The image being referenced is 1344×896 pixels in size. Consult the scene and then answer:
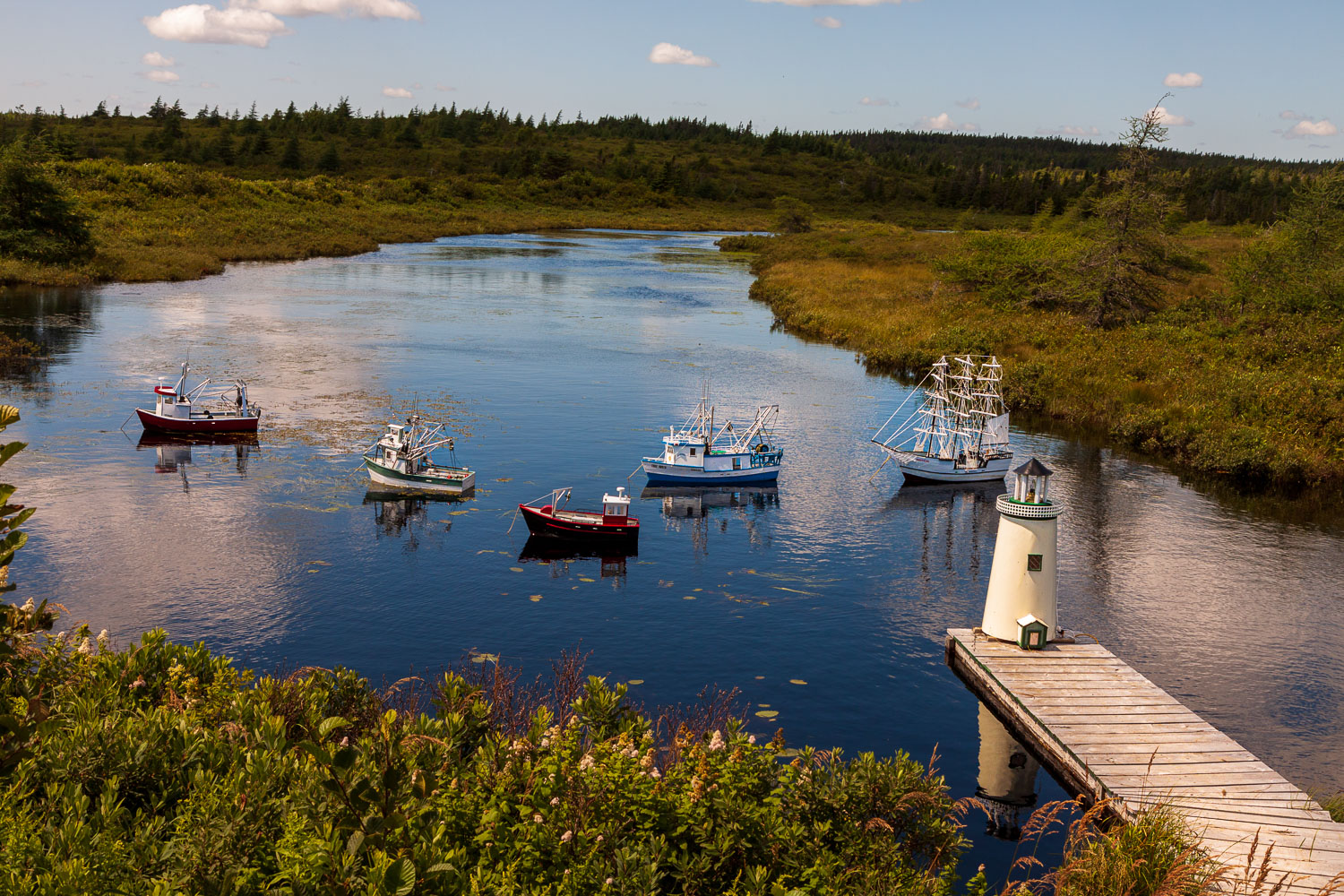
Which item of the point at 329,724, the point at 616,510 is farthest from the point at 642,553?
the point at 329,724

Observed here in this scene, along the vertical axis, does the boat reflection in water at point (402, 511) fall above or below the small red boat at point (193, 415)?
below

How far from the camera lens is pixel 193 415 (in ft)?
177

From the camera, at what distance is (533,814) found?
1439cm

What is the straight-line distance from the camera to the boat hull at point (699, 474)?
50.2 metres

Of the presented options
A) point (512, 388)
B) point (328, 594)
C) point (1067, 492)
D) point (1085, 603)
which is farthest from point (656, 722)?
point (512, 388)

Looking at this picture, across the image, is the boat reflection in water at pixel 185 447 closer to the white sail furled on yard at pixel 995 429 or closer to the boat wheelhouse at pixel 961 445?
the boat wheelhouse at pixel 961 445

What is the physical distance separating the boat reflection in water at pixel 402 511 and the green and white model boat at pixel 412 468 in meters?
0.38

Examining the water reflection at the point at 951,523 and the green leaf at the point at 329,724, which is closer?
the green leaf at the point at 329,724

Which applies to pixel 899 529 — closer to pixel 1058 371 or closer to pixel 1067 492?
pixel 1067 492

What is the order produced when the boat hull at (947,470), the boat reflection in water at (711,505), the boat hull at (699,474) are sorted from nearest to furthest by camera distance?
1. the boat reflection in water at (711,505)
2. the boat hull at (699,474)
3. the boat hull at (947,470)

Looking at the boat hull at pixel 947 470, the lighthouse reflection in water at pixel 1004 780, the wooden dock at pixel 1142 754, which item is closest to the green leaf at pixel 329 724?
the wooden dock at pixel 1142 754

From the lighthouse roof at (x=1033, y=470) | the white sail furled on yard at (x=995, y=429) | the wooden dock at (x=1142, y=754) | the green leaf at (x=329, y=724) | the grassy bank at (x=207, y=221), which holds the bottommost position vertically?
the wooden dock at (x=1142, y=754)

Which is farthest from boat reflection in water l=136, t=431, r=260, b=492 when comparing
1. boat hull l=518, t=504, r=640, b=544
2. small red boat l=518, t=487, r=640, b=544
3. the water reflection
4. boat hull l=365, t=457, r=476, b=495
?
the water reflection

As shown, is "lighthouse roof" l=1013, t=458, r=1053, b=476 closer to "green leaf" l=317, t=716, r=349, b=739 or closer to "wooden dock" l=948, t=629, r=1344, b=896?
"wooden dock" l=948, t=629, r=1344, b=896
